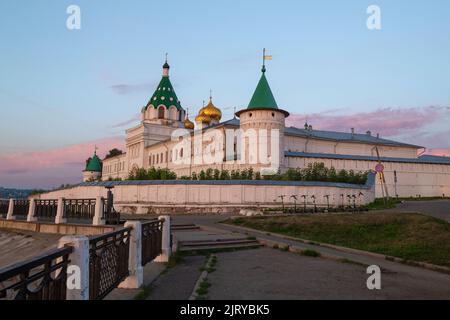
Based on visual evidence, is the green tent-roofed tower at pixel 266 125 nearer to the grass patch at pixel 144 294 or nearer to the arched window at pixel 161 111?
the arched window at pixel 161 111

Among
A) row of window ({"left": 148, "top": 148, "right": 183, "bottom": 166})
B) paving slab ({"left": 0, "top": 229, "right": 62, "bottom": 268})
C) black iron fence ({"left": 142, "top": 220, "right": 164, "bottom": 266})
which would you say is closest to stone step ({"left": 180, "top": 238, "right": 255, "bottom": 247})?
black iron fence ({"left": 142, "top": 220, "right": 164, "bottom": 266})

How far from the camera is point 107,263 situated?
5512mm

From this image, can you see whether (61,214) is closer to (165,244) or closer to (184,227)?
(184,227)

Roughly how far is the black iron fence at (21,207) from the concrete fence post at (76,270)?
20774 mm

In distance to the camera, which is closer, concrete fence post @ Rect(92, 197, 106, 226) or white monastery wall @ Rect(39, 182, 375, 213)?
concrete fence post @ Rect(92, 197, 106, 226)

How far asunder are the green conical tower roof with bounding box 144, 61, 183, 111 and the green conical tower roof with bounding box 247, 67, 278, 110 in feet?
77.5

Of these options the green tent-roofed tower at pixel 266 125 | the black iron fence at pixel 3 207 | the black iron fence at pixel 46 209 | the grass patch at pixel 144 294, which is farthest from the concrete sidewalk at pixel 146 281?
the green tent-roofed tower at pixel 266 125

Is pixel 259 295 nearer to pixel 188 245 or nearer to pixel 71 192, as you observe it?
pixel 188 245

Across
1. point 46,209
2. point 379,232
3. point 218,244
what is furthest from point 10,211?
point 379,232

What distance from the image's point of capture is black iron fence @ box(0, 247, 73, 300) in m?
3.01

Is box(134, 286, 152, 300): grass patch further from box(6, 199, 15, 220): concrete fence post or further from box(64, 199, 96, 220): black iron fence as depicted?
box(6, 199, 15, 220): concrete fence post

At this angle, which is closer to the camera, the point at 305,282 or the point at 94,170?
the point at 305,282

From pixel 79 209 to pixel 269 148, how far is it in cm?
1887
